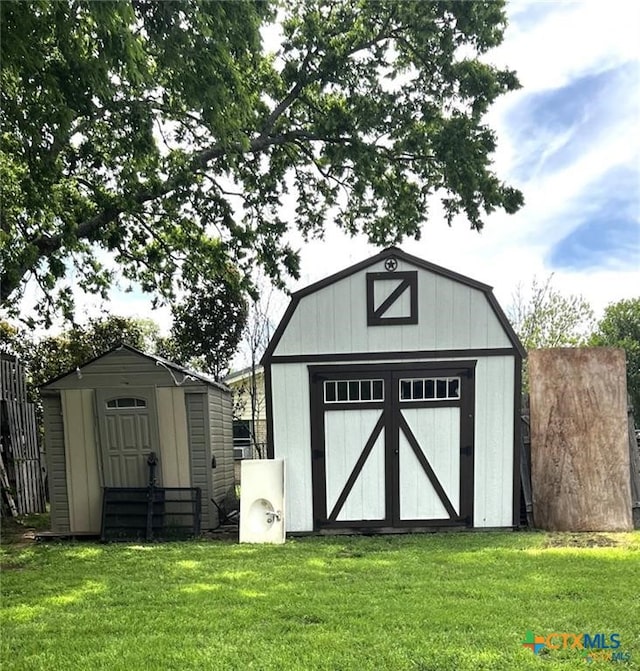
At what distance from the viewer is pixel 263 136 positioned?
9367mm

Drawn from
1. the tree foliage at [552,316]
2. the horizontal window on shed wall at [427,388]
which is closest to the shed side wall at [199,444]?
the horizontal window on shed wall at [427,388]

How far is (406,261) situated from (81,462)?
4.84m

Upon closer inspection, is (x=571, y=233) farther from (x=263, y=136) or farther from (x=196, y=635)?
(x=196, y=635)

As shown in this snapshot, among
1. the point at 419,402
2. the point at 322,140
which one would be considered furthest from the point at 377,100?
the point at 419,402

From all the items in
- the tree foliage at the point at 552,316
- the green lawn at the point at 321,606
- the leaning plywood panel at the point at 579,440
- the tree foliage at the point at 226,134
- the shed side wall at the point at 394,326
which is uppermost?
the tree foliage at the point at 226,134

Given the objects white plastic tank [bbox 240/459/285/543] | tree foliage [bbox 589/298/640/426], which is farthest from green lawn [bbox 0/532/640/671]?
tree foliage [bbox 589/298/640/426]

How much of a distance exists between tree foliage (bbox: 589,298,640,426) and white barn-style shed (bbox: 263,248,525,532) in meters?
11.4

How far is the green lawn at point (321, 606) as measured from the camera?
117 inches

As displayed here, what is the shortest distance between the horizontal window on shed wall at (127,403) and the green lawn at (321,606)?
186 cm

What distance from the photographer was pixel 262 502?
6.61 m

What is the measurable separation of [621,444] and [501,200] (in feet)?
13.1

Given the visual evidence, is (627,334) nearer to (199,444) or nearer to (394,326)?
(394,326)

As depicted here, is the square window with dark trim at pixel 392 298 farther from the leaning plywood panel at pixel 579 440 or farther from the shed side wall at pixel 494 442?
the leaning plywood panel at pixel 579 440

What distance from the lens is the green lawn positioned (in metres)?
2.98
